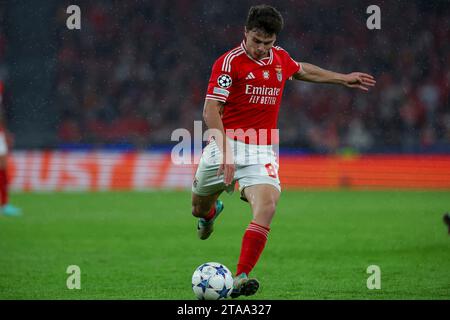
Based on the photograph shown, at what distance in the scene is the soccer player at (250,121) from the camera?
6312 mm

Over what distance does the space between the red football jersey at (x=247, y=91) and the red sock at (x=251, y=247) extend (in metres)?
0.83

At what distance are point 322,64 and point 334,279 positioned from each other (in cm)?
1591

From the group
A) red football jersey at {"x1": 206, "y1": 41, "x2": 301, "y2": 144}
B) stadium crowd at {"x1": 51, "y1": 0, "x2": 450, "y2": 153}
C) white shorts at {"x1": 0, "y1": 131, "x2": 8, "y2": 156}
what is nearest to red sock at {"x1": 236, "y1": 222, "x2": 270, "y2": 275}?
red football jersey at {"x1": 206, "y1": 41, "x2": 301, "y2": 144}

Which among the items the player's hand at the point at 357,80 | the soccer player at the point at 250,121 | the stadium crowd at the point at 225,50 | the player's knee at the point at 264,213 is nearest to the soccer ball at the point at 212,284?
the soccer player at the point at 250,121

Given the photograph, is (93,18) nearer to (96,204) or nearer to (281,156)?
(281,156)

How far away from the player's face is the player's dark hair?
44 mm

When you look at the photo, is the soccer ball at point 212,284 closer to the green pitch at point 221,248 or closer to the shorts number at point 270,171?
the green pitch at point 221,248

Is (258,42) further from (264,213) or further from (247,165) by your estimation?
(264,213)

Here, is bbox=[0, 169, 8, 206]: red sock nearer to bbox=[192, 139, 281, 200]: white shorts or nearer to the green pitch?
the green pitch

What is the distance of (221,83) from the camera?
650 centimetres

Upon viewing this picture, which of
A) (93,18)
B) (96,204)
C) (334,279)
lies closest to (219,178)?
(334,279)

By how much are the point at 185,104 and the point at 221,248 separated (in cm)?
1314

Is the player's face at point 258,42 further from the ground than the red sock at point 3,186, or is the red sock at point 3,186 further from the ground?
the player's face at point 258,42

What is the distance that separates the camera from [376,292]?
636cm
